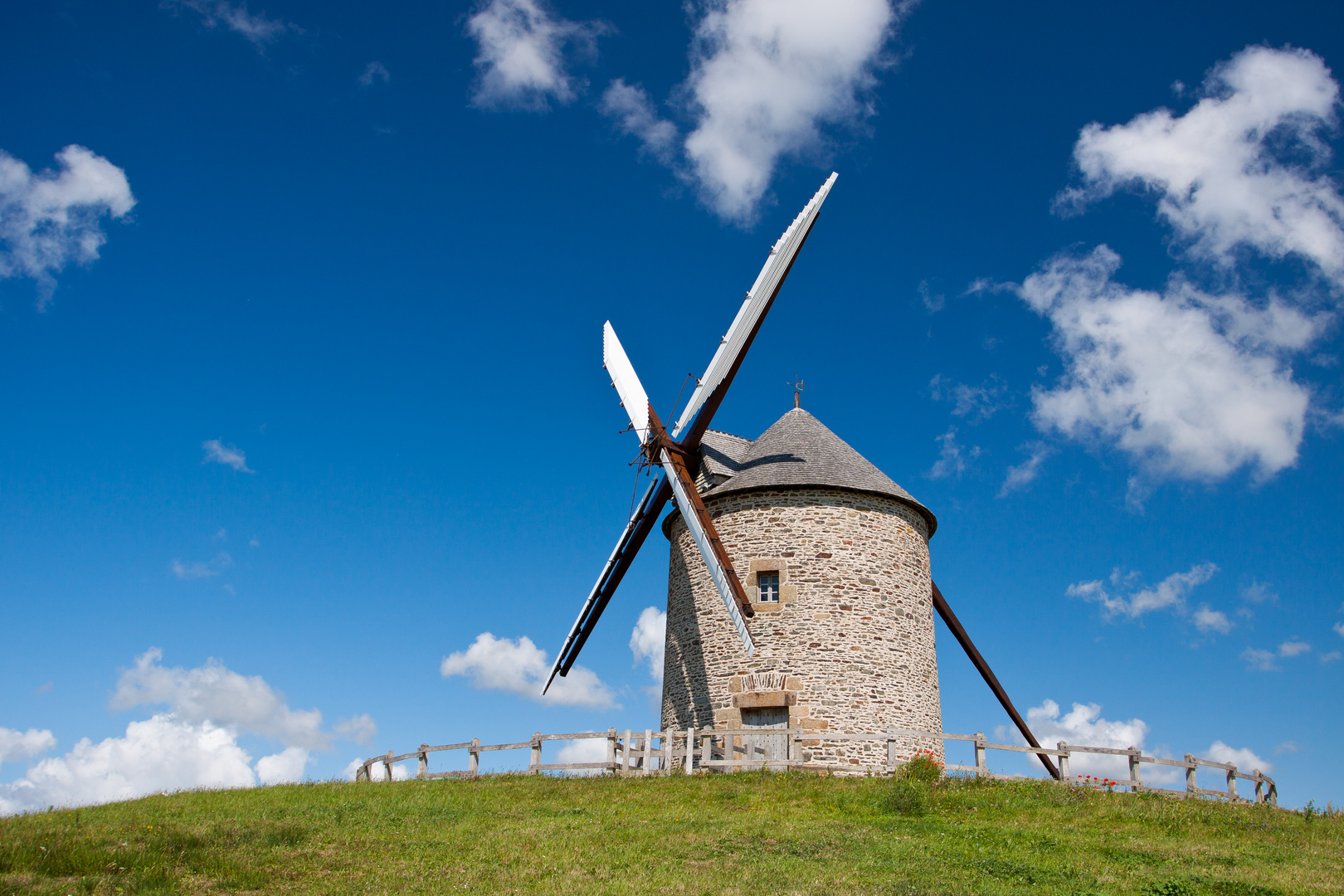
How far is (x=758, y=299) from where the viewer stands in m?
20.4

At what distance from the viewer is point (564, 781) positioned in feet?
51.7

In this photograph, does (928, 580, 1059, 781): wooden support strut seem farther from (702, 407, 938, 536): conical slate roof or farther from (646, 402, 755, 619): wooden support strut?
(646, 402, 755, 619): wooden support strut

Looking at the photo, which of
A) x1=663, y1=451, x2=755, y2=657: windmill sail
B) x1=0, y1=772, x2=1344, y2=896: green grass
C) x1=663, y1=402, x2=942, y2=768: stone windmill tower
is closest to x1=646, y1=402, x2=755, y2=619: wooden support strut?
x1=663, y1=451, x2=755, y2=657: windmill sail

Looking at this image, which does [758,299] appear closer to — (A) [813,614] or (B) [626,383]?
(B) [626,383]

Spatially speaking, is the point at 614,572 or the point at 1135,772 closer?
the point at 1135,772

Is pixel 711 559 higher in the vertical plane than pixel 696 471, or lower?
lower

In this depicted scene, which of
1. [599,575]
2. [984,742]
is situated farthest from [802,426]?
[984,742]

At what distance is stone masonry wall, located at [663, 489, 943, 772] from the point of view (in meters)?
17.9

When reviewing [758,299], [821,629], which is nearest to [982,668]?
[821,629]

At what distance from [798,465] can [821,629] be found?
371cm

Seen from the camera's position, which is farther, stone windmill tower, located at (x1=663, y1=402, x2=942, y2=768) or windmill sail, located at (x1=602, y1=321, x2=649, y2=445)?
windmill sail, located at (x1=602, y1=321, x2=649, y2=445)

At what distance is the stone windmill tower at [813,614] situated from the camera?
17938 mm

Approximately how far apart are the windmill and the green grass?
4.15m

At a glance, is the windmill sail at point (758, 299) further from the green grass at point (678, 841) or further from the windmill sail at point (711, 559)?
the green grass at point (678, 841)
